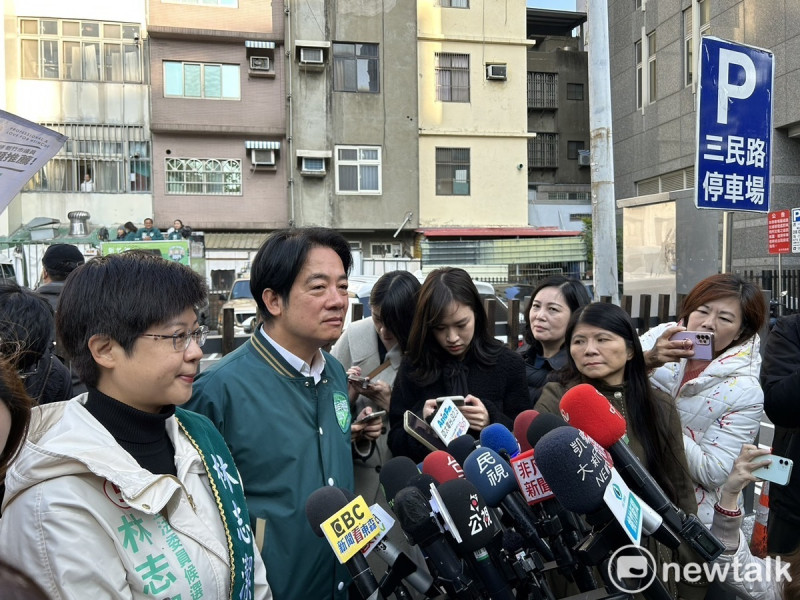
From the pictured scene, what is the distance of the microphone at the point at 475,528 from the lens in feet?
4.84

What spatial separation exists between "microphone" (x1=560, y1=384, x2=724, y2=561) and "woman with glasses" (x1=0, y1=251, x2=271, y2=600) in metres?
0.95

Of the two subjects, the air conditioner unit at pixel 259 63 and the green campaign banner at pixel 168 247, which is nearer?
the green campaign banner at pixel 168 247

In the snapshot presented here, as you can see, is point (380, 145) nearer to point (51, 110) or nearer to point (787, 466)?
point (51, 110)

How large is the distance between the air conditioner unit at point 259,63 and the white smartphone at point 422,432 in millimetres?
20075

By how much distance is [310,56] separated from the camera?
20.0m

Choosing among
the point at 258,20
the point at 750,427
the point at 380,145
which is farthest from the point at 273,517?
the point at 258,20

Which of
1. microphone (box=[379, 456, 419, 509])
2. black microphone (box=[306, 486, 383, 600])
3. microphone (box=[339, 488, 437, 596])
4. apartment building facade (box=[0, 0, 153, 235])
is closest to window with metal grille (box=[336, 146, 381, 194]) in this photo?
apartment building facade (box=[0, 0, 153, 235])

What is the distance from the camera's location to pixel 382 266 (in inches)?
730

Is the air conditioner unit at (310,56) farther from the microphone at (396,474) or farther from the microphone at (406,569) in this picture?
the microphone at (406,569)

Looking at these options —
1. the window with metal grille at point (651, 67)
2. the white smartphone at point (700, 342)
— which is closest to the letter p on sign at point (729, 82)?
the white smartphone at point (700, 342)

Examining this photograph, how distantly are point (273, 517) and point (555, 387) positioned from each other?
124 centimetres

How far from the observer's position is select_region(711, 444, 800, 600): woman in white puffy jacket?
2.05m

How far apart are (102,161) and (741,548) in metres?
21.6

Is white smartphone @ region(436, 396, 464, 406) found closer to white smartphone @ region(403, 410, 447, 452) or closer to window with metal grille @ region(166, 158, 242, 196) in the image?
white smartphone @ region(403, 410, 447, 452)
